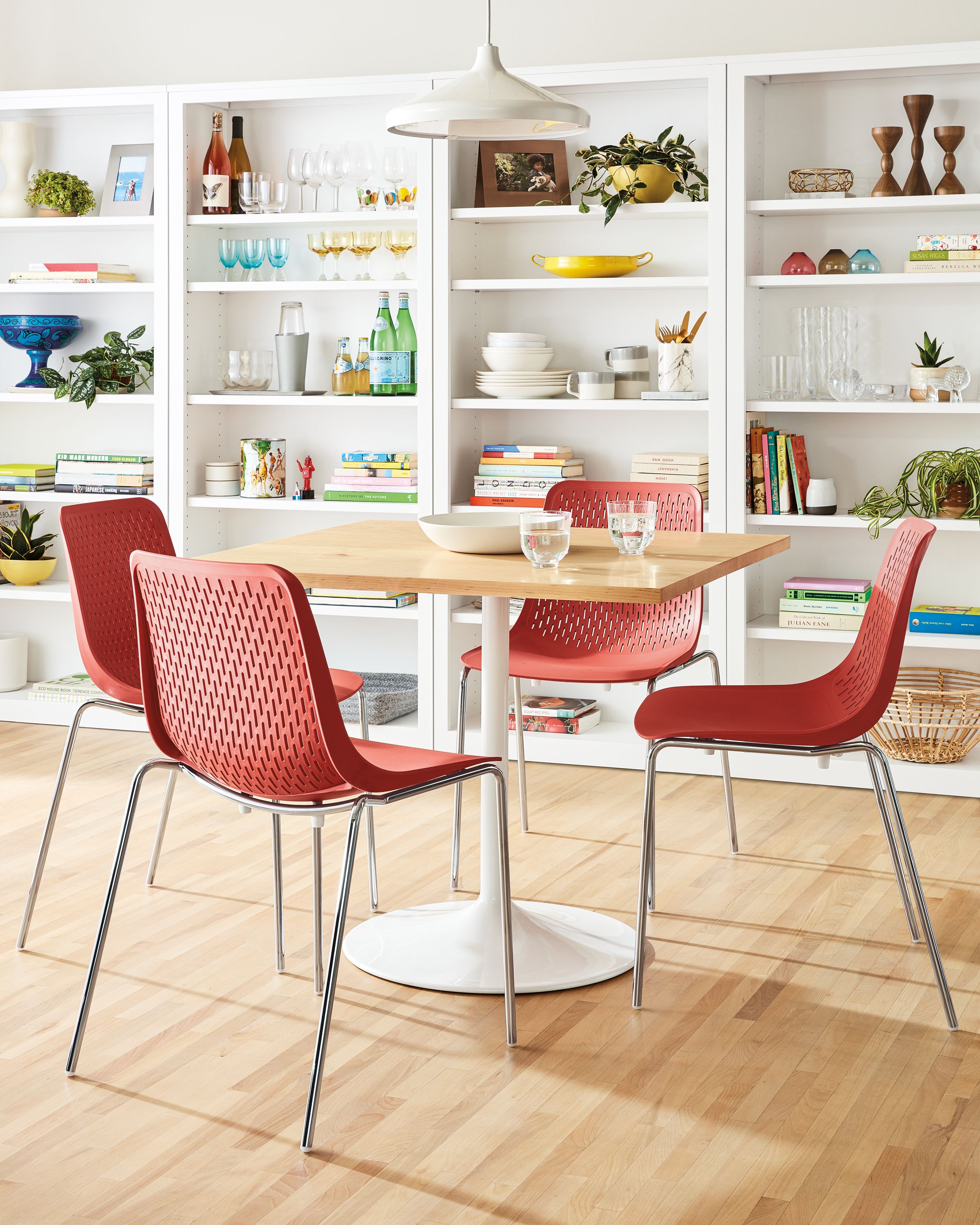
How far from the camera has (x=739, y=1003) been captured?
2578 millimetres

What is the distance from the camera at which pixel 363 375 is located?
4480 millimetres

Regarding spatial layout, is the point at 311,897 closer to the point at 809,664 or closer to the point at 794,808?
the point at 794,808

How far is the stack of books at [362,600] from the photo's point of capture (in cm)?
443

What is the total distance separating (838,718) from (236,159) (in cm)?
288

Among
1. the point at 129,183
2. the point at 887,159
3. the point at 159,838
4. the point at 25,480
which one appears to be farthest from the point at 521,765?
the point at 129,183

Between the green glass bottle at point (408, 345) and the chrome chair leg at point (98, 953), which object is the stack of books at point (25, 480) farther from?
the chrome chair leg at point (98, 953)

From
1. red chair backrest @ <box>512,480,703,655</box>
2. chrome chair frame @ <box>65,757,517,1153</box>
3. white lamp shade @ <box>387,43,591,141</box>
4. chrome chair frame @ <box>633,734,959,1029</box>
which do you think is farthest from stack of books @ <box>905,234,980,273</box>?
chrome chair frame @ <box>65,757,517,1153</box>

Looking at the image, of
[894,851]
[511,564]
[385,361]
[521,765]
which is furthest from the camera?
[385,361]

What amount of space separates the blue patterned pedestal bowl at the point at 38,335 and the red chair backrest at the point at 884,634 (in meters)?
3.08

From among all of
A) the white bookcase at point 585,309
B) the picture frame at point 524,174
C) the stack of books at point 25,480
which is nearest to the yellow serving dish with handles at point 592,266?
the white bookcase at point 585,309

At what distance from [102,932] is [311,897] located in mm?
855

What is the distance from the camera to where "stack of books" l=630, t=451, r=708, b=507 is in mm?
4098

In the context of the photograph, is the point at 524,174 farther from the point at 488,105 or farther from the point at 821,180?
the point at 488,105

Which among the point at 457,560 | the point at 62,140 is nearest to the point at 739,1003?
the point at 457,560
